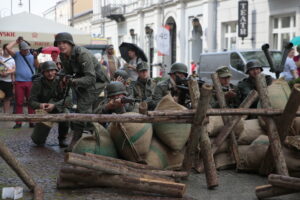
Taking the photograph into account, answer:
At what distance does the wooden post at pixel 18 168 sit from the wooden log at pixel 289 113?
102 inches

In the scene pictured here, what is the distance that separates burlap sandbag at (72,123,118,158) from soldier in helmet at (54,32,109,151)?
4.11ft

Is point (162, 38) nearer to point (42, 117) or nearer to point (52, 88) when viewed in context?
point (52, 88)

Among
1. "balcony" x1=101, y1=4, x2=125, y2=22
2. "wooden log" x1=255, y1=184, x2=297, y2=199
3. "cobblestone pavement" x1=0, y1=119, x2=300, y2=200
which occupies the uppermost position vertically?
"balcony" x1=101, y1=4, x2=125, y2=22

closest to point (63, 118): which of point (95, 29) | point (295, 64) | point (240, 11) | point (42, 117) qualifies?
point (42, 117)

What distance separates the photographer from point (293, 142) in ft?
19.1

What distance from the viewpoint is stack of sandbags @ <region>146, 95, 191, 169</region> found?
239 inches

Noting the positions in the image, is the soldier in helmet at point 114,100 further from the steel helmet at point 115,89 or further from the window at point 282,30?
the window at point 282,30

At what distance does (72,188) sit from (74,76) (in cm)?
236

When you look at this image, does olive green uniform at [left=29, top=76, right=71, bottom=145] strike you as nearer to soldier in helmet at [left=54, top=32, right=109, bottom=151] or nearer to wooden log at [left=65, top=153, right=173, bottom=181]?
soldier in helmet at [left=54, top=32, right=109, bottom=151]

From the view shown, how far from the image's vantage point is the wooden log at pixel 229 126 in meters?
6.36

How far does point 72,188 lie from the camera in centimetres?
541

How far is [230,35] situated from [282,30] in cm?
426

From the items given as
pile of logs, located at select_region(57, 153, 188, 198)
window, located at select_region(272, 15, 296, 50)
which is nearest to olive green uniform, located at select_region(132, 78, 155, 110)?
pile of logs, located at select_region(57, 153, 188, 198)

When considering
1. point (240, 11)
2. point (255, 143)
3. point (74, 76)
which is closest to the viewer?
point (255, 143)
